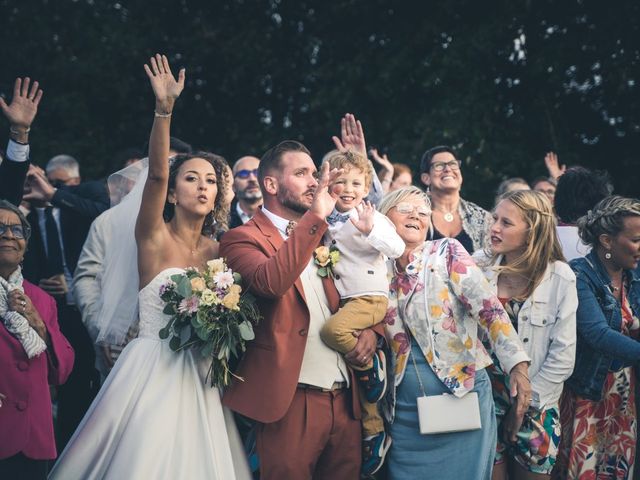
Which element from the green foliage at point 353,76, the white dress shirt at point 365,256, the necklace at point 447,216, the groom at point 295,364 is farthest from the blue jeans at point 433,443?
the green foliage at point 353,76

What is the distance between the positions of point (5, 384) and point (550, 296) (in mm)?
3291

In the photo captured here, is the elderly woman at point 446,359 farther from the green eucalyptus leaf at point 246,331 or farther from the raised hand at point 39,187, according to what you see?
the raised hand at point 39,187

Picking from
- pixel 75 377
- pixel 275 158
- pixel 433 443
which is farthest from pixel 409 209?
pixel 75 377

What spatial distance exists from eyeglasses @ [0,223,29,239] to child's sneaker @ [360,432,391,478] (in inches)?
91.7

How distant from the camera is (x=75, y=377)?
22.0 feet

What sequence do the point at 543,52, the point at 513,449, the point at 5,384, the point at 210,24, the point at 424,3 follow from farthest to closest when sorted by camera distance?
the point at 210,24 < the point at 424,3 < the point at 543,52 < the point at 513,449 < the point at 5,384

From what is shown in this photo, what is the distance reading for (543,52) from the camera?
10.8 m

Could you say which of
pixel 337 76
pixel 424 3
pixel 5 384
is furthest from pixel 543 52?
pixel 5 384

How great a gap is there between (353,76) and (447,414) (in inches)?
317

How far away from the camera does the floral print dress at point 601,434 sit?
555 centimetres

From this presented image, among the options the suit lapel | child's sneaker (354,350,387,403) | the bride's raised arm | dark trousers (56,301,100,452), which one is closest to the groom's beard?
the suit lapel

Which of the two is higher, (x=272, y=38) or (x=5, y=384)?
(x=272, y=38)

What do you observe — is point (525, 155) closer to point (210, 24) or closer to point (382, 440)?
point (210, 24)

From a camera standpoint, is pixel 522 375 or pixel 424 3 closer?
pixel 522 375
